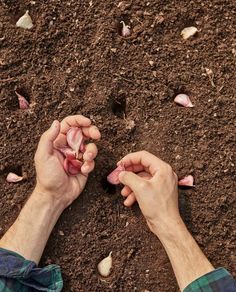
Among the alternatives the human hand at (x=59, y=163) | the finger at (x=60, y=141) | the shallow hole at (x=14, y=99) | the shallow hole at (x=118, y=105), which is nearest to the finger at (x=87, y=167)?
the human hand at (x=59, y=163)

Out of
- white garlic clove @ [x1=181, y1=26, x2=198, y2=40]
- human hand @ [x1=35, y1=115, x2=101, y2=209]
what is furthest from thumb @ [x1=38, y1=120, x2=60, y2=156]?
white garlic clove @ [x1=181, y1=26, x2=198, y2=40]

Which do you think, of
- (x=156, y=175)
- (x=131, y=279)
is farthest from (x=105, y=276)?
(x=156, y=175)

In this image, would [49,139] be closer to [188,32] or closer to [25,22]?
→ [25,22]

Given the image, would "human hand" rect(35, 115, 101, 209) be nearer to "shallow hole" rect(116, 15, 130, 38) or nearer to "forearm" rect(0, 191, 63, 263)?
"forearm" rect(0, 191, 63, 263)

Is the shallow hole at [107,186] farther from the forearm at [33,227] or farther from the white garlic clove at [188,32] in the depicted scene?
the white garlic clove at [188,32]

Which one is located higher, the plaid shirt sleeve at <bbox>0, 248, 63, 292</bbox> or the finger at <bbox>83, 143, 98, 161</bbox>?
the finger at <bbox>83, 143, 98, 161</bbox>

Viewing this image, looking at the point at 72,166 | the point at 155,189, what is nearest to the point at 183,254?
the point at 155,189
